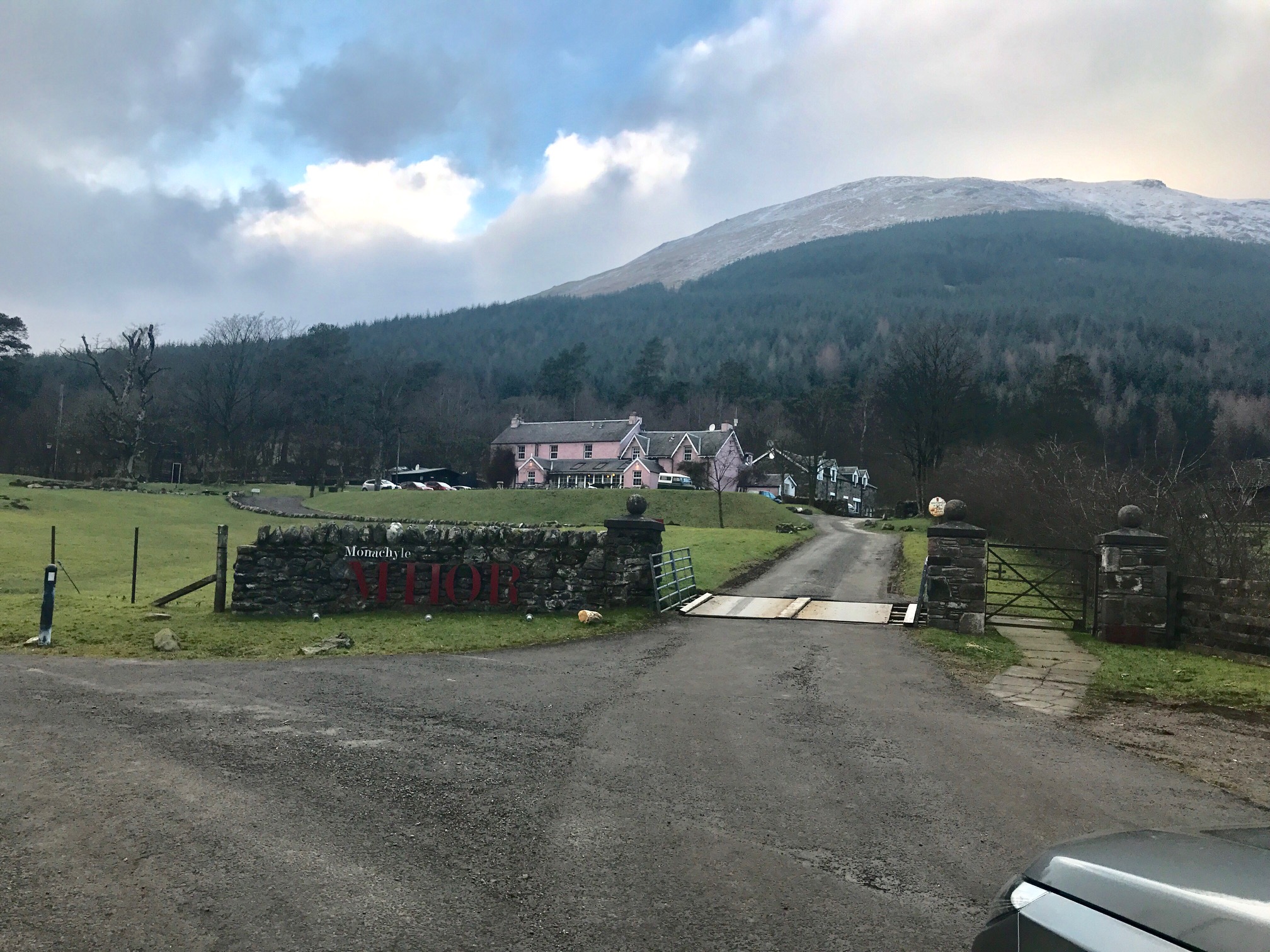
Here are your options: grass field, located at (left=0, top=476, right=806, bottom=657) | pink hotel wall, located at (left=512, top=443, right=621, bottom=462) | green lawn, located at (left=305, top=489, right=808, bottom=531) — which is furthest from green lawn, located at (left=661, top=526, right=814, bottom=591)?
pink hotel wall, located at (left=512, top=443, right=621, bottom=462)

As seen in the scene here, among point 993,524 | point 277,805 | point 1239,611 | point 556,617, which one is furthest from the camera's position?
point 993,524

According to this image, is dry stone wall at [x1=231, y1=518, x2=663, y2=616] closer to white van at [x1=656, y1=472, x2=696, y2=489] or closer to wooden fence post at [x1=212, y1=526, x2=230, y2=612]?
wooden fence post at [x1=212, y1=526, x2=230, y2=612]

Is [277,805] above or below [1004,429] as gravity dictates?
below

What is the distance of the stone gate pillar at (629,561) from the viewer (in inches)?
637

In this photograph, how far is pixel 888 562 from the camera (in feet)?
103

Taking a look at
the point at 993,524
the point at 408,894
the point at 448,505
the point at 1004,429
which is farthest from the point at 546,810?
the point at 1004,429

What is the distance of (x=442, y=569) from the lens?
16297 mm

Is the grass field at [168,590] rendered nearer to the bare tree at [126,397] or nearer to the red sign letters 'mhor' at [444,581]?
the red sign letters 'mhor' at [444,581]

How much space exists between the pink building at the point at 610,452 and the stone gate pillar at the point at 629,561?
65125mm

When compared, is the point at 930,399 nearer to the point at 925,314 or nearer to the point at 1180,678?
the point at 1180,678

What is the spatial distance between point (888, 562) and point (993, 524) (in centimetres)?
691

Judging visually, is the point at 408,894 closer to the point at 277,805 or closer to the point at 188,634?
the point at 277,805

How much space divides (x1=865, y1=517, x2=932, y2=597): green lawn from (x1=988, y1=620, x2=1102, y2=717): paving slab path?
4141mm

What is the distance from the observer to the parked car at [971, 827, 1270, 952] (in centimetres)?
197
